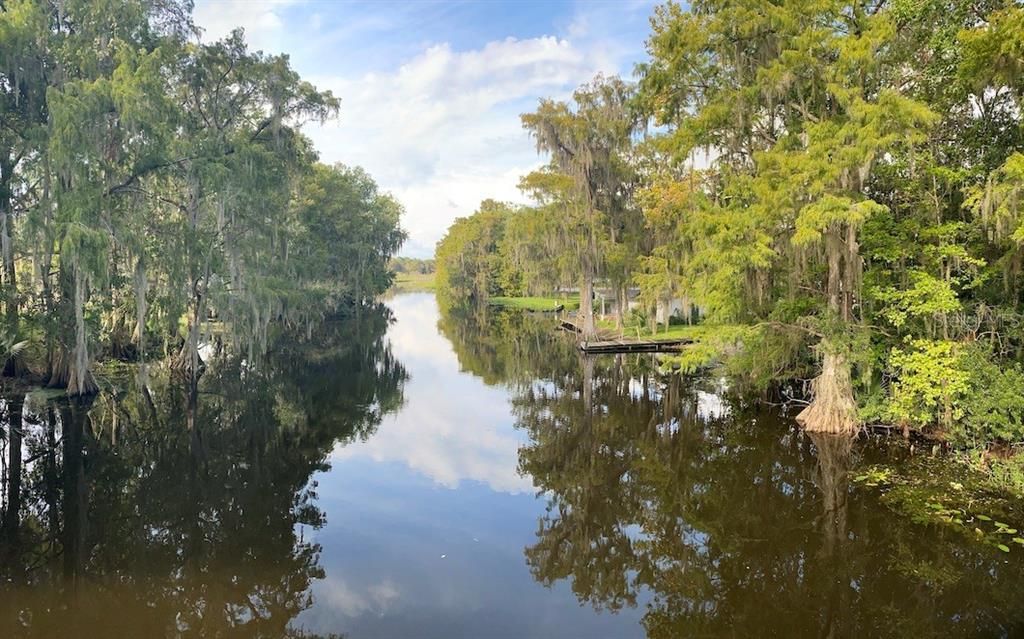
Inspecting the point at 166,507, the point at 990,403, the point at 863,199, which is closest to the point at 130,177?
the point at 166,507

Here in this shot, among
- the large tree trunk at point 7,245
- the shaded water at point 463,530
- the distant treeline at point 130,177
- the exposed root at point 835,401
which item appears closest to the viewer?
the shaded water at point 463,530

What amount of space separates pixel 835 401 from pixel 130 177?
62.7ft

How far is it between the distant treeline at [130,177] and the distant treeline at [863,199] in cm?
1333

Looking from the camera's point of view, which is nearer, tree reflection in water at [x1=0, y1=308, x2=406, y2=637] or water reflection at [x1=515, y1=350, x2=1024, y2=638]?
water reflection at [x1=515, y1=350, x2=1024, y2=638]

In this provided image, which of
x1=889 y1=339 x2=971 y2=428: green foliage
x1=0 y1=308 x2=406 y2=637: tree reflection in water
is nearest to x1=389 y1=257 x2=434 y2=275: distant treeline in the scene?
x1=0 y1=308 x2=406 y2=637: tree reflection in water

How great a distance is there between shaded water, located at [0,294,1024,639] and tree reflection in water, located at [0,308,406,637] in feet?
0.14

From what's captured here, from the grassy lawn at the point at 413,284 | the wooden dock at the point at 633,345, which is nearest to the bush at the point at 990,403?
the wooden dock at the point at 633,345

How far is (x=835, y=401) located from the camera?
39.8ft

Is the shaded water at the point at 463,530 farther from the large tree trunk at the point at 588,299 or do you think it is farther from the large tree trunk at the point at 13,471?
the large tree trunk at the point at 588,299

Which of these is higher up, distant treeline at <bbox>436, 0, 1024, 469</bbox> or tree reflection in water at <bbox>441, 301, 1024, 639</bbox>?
distant treeline at <bbox>436, 0, 1024, 469</bbox>

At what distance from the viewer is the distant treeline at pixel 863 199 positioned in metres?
9.73

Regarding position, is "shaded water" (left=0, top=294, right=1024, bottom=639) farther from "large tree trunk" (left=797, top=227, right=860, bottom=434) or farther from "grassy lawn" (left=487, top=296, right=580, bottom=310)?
"grassy lawn" (left=487, top=296, right=580, bottom=310)

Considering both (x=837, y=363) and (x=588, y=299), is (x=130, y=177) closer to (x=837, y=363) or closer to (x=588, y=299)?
(x=588, y=299)

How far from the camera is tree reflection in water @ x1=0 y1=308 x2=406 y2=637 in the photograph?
630 centimetres
